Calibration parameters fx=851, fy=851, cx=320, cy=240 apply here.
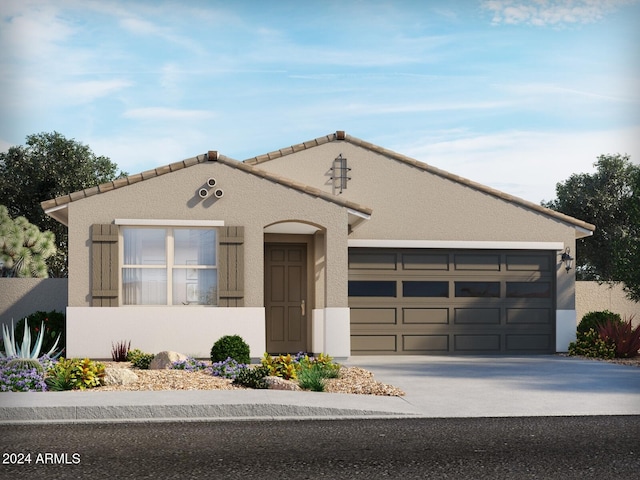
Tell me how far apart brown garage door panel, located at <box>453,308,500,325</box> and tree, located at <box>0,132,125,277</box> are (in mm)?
19876

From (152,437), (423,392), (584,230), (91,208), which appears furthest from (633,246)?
(152,437)

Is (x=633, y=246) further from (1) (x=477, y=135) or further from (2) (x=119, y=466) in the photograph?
(2) (x=119, y=466)

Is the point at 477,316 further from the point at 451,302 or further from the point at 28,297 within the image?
the point at 28,297

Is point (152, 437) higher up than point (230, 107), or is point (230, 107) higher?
point (230, 107)

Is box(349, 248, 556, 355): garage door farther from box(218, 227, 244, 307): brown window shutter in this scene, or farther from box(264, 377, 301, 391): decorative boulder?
box(264, 377, 301, 391): decorative boulder

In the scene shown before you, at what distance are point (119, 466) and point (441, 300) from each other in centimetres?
1264

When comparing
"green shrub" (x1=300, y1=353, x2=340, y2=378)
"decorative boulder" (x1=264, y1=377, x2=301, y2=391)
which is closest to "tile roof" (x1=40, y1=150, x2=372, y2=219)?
"green shrub" (x1=300, y1=353, x2=340, y2=378)

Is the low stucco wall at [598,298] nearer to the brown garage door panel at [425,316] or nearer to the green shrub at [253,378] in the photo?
the brown garage door panel at [425,316]

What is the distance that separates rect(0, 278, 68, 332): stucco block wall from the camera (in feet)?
66.3

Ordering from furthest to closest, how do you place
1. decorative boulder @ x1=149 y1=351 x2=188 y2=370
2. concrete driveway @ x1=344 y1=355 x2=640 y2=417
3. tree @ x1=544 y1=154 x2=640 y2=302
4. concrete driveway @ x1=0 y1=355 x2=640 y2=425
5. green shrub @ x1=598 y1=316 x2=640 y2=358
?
1. tree @ x1=544 y1=154 x2=640 y2=302
2. green shrub @ x1=598 y1=316 x2=640 y2=358
3. decorative boulder @ x1=149 y1=351 x2=188 y2=370
4. concrete driveway @ x1=344 y1=355 x2=640 y2=417
5. concrete driveway @ x1=0 y1=355 x2=640 y2=425

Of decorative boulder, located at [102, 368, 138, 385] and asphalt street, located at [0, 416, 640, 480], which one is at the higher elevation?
decorative boulder, located at [102, 368, 138, 385]

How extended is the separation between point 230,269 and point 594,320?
8576 millimetres

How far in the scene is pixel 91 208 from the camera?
16203mm

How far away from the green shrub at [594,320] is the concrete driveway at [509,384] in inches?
50.2
